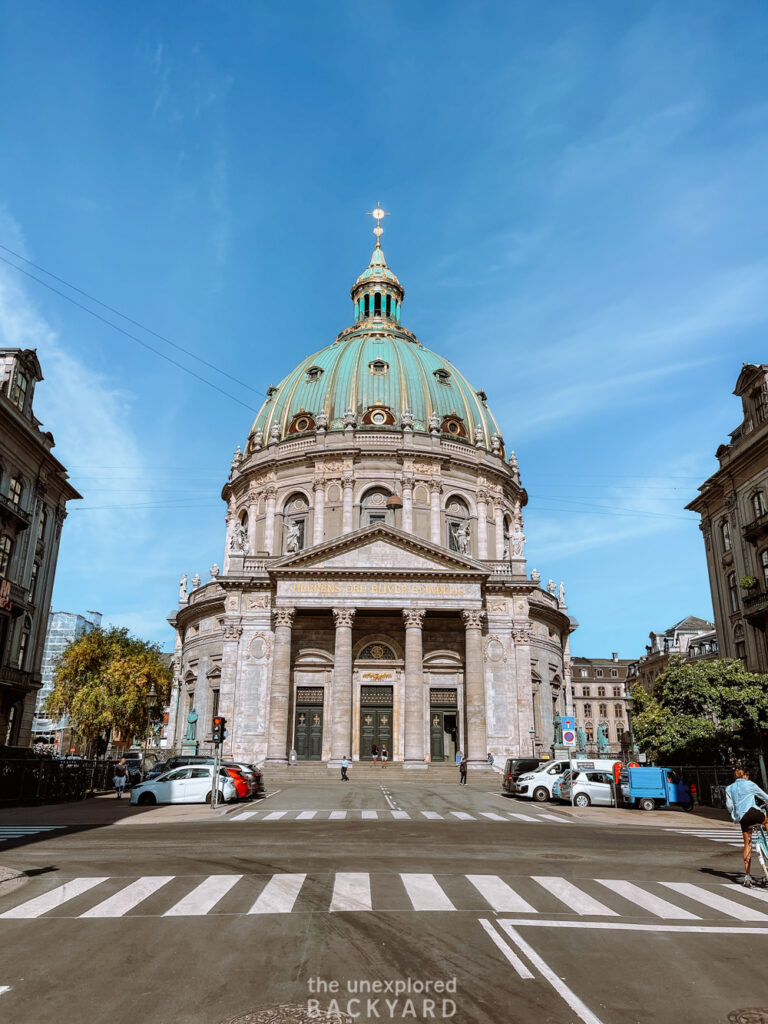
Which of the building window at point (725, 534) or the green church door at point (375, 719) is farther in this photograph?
the green church door at point (375, 719)

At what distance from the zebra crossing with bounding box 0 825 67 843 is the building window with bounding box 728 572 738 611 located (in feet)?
121

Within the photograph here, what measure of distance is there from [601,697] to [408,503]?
244 feet

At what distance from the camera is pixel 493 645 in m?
50.6

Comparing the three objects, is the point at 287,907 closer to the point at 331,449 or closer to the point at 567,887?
the point at 567,887

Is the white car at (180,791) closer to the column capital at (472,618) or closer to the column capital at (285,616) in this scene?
the column capital at (285,616)

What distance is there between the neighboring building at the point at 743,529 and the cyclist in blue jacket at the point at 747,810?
29.5 meters

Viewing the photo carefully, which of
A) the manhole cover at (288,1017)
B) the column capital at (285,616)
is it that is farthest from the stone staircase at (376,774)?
the manhole cover at (288,1017)

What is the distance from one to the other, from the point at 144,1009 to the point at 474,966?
3.02 m

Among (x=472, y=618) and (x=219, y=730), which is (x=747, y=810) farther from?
(x=472, y=618)

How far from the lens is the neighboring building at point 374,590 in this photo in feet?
155

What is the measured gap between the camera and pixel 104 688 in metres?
57.7

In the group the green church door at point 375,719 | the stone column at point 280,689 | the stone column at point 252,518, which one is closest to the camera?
the stone column at point 280,689

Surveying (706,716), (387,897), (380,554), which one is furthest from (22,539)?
(387,897)

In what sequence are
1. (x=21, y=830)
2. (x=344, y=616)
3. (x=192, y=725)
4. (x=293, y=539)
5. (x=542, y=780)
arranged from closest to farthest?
1. (x=21, y=830)
2. (x=542, y=780)
3. (x=344, y=616)
4. (x=293, y=539)
5. (x=192, y=725)
